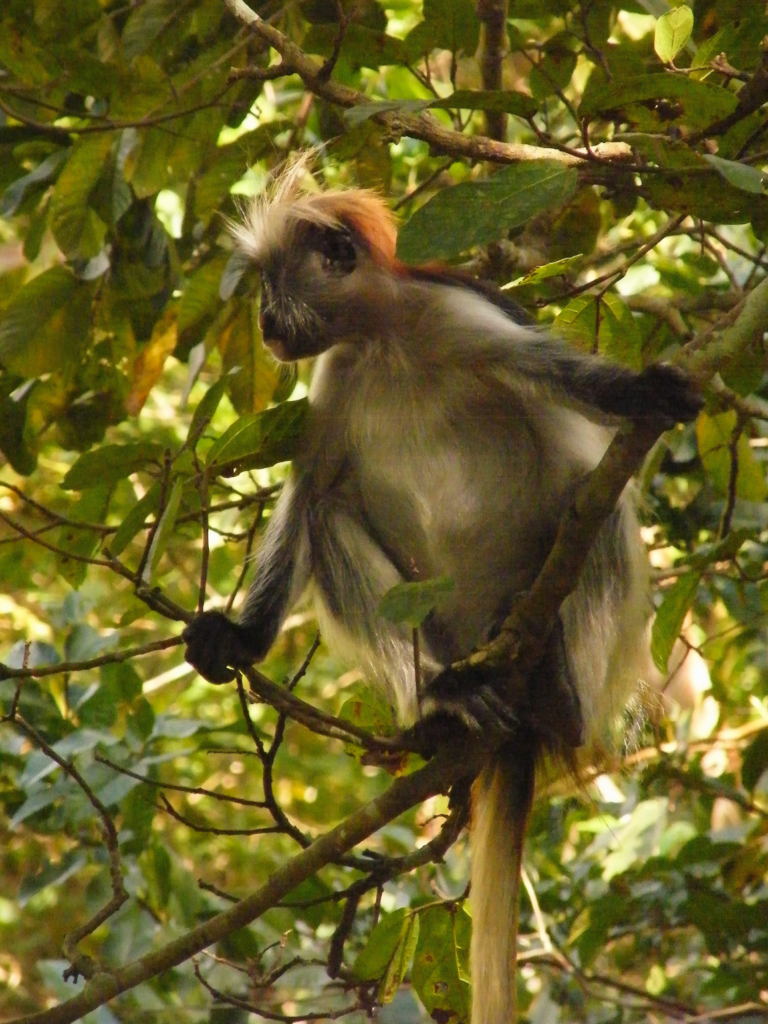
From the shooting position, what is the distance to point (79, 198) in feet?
11.0

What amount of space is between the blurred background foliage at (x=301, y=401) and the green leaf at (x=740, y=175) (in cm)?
29

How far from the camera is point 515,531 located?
132 inches

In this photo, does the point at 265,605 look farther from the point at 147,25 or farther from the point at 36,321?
the point at 147,25

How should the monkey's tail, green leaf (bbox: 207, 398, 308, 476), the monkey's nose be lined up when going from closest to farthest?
green leaf (bbox: 207, 398, 308, 476) < the monkey's tail < the monkey's nose

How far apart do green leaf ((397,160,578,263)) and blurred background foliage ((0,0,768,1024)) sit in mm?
93

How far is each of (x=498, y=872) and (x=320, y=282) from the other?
1689 millimetres

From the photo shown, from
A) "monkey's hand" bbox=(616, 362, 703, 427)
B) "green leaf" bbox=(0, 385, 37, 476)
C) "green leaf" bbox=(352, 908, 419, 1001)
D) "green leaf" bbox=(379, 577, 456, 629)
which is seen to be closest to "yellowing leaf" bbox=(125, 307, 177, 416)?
"green leaf" bbox=(0, 385, 37, 476)

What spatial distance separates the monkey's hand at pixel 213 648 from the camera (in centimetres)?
285

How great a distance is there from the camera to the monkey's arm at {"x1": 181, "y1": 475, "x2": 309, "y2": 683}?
9.41 feet

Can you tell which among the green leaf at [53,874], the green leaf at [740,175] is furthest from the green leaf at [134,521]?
the green leaf at [53,874]

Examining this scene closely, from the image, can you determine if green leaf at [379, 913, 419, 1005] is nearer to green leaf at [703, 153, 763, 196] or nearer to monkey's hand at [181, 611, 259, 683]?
monkey's hand at [181, 611, 259, 683]

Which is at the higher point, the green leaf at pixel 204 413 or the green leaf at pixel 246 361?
the green leaf at pixel 246 361

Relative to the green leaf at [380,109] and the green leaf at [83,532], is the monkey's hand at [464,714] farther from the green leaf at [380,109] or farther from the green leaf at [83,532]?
the green leaf at [380,109]

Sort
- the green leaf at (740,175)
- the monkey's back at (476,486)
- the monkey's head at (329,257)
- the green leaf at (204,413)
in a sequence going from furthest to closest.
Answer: the monkey's head at (329,257) < the monkey's back at (476,486) < the green leaf at (204,413) < the green leaf at (740,175)
